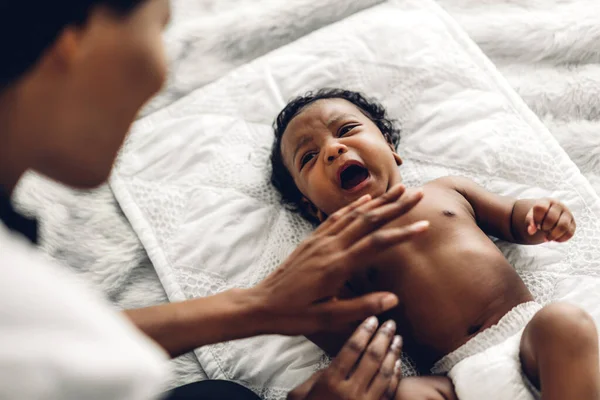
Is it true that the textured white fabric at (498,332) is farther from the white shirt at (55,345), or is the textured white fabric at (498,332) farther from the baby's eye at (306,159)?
the white shirt at (55,345)

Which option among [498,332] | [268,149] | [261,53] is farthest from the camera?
[261,53]

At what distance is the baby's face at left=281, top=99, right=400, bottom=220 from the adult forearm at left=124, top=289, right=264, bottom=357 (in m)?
0.29

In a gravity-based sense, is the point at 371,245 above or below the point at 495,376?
above

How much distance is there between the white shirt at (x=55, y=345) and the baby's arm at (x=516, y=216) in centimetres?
67

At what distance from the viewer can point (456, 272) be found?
3.13ft

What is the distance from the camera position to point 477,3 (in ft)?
4.74

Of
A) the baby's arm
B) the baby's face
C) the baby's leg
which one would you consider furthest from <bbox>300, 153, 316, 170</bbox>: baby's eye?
the baby's leg

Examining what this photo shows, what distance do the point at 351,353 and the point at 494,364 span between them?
21 cm

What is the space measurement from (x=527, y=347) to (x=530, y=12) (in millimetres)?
883

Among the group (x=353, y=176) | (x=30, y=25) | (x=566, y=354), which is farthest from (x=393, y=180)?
(x=30, y=25)

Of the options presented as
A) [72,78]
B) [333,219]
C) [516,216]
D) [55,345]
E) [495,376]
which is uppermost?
[72,78]

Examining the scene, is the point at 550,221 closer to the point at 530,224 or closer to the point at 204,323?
the point at 530,224

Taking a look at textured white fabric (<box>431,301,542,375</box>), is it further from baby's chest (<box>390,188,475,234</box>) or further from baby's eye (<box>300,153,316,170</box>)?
baby's eye (<box>300,153,316,170</box>)

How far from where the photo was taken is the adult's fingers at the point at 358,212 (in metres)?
0.84
